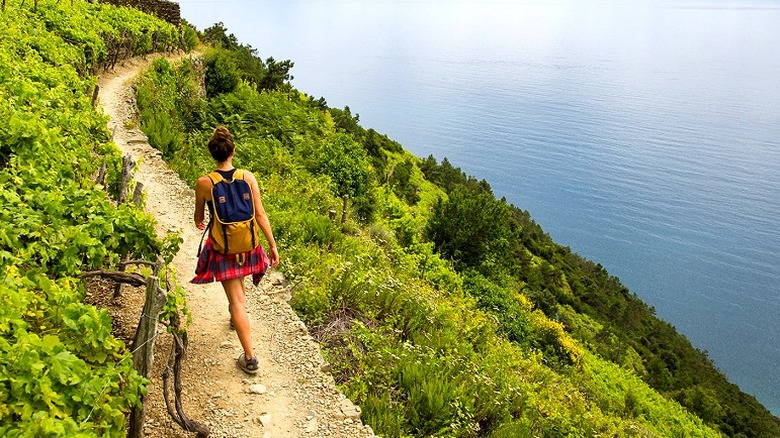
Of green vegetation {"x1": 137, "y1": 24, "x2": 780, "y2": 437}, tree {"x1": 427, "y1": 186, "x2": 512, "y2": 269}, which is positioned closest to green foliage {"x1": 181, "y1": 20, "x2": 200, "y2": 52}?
green vegetation {"x1": 137, "y1": 24, "x2": 780, "y2": 437}

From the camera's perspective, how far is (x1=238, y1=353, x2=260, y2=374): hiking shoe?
263 inches

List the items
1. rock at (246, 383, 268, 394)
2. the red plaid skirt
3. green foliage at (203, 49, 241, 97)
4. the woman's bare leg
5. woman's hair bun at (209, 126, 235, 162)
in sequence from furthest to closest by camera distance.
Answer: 1. green foliage at (203, 49, 241, 97)
2. rock at (246, 383, 268, 394)
3. the woman's bare leg
4. the red plaid skirt
5. woman's hair bun at (209, 126, 235, 162)

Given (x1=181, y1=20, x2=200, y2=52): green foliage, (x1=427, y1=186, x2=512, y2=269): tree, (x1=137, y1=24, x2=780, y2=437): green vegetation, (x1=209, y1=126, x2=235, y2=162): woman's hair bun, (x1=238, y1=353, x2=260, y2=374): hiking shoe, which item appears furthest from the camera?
(x1=181, y1=20, x2=200, y2=52): green foliage

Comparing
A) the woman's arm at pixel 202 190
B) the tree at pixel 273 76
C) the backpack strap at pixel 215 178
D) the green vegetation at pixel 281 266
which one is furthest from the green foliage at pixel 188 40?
the backpack strap at pixel 215 178

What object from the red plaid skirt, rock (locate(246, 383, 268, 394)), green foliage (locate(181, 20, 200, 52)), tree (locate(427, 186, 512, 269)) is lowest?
rock (locate(246, 383, 268, 394))

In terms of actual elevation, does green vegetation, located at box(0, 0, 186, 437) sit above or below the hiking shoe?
above

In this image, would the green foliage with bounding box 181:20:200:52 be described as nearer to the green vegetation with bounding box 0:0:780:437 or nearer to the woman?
the green vegetation with bounding box 0:0:780:437

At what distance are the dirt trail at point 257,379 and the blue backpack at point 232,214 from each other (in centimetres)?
188

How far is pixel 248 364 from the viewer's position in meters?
6.68

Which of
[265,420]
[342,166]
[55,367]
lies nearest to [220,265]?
[265,420]

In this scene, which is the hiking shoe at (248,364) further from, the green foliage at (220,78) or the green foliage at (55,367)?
the green foliage at (220,78)

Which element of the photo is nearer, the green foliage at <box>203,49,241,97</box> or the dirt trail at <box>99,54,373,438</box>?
the dirt trail at <box>99,54,373,438</box>

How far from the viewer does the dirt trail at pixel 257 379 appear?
6.07 meters

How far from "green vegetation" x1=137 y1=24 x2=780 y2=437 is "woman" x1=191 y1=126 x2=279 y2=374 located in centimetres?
200
